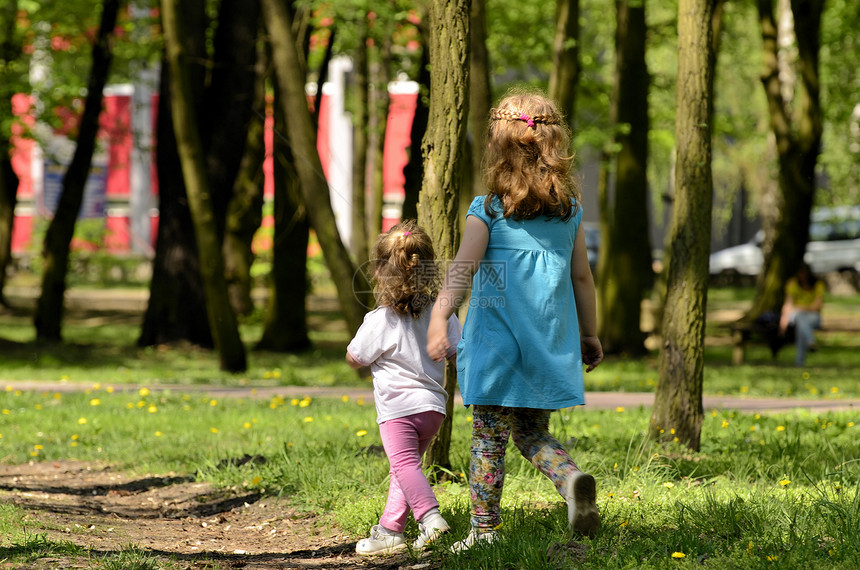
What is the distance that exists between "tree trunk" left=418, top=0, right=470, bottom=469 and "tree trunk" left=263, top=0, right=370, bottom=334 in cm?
485

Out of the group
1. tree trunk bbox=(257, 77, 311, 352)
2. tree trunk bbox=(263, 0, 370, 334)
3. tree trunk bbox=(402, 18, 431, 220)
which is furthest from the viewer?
tree trunk bbox=(257, 77, 311, 352)

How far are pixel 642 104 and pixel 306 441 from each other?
10167 millimetres

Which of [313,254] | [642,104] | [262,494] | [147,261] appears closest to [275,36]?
[262,494]

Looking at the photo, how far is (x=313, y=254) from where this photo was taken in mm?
28812

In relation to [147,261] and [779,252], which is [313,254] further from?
[779,252]

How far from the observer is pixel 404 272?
14.0ft

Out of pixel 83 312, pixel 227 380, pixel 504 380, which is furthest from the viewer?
pixel 83 312

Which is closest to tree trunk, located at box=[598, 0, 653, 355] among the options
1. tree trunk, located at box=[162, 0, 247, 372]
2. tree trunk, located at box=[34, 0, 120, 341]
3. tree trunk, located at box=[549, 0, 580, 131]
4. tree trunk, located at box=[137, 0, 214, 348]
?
tree trunk, located at box=[549, 0, 580, 131]

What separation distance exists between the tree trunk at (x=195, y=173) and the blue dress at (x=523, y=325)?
27.5 ft

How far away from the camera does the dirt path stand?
171 inches

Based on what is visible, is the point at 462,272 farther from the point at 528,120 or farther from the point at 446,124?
the point at 446,124

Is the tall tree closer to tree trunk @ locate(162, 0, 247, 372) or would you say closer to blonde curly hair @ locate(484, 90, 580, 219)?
tree trunk @ locate(162, 0, 247, 372)

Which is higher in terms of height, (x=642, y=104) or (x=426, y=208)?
→ (x=642, y=104)

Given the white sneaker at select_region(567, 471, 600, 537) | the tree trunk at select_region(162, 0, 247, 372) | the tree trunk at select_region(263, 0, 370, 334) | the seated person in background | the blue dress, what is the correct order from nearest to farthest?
the white sneaker at select_region(567, 471, 600, 537), the blue dress, the tree trunk at select_region(263, 0, 370, 334), the tree trunk at select_region(162, 0, 247, 372), the seated person in background
